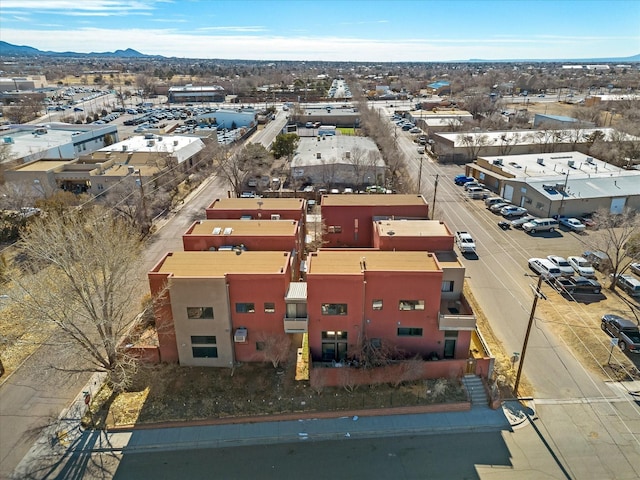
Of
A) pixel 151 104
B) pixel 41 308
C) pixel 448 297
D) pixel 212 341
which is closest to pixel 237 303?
pixel 212 341

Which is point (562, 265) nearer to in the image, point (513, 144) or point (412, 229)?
point (412, 229)

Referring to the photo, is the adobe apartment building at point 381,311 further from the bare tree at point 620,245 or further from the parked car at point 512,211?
the parked car at point 512,211

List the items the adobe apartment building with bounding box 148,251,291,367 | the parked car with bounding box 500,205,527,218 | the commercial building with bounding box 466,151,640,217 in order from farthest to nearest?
the parked car with bounding box 500,205,527,218 → the commercial building with bounding box 466,151,640,217 → the adobe apartment building with bounding box 148,251,291,367

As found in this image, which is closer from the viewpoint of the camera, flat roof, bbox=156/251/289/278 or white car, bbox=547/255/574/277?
flat roof, bbox=156/251/289/278

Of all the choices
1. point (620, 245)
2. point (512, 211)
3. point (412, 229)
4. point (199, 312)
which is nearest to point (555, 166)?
point (512, 211)

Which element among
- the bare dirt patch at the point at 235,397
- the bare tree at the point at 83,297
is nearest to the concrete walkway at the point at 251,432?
the bare dirt patch at the point at 235,397

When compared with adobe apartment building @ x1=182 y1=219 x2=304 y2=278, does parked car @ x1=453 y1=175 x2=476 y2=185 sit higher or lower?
lower

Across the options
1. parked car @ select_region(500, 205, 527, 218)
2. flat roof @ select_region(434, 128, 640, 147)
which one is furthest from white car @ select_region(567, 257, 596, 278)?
flat roof @ select_region(434, 128, 640, 147)

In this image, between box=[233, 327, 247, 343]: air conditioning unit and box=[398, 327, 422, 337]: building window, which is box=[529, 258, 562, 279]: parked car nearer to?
box=[398, 327, 422, 337]: building window
